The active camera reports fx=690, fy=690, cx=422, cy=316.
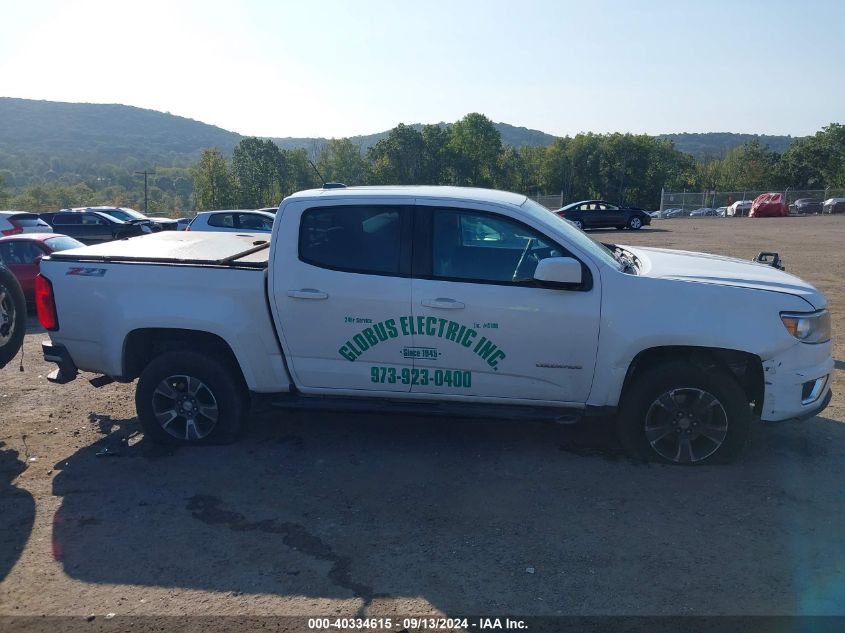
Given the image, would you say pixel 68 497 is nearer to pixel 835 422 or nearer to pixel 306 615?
pixel 306 615

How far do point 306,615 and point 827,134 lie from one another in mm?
73380

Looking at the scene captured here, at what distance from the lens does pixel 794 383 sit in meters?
4.66

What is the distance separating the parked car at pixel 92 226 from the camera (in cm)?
2312

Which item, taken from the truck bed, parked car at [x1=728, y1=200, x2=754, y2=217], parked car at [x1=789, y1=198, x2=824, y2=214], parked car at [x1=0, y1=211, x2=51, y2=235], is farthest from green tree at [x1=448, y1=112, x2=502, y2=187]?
the truck bed

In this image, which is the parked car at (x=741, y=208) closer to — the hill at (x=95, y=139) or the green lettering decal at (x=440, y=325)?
the green lettering decal at (x=440, y=325)

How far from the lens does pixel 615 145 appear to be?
88312 millimetres

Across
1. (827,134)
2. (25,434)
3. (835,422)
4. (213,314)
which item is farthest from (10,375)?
(827,134)

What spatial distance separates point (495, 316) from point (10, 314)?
4.47m

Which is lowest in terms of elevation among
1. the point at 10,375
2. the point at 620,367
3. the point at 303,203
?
the point at 10,375

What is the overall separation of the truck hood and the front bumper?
0.37m

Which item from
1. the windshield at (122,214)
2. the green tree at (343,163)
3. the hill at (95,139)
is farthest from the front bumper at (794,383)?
the hill at (95,139)

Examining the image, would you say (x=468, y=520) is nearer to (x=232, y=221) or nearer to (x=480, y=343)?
(x=480, y=343)

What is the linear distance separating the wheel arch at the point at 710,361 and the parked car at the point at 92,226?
70.4 feet

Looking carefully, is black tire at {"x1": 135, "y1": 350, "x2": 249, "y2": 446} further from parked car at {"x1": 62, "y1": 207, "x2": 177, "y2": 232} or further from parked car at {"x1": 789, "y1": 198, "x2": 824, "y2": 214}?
parked car at {"x1": 789, "y1": 198, "x2": 824, "y2": 214}
